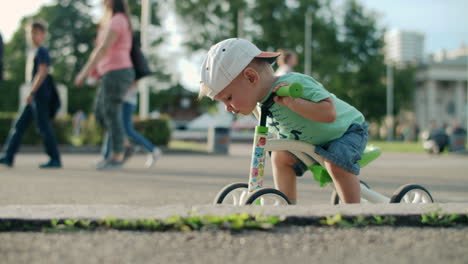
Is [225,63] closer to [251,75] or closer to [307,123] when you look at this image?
[251,75]

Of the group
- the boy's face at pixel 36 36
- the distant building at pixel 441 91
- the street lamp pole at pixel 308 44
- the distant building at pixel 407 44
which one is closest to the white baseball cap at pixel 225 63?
the boy's face at pixel 36 36

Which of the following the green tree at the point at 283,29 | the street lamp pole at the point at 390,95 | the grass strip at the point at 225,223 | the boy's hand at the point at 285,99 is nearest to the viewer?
the grass strip at the point at 225,223

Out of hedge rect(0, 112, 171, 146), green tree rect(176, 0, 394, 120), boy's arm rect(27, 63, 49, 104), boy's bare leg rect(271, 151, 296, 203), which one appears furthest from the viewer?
green tree rect(176, 0, 394, 120)

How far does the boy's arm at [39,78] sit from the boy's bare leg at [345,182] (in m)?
5.01

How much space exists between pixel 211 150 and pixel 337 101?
9997 mm

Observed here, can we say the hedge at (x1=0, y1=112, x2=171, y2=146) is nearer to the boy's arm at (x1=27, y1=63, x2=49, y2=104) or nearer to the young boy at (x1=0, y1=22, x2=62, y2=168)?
the young boy at (x1=0, y1=22, x2=62, y2=168)

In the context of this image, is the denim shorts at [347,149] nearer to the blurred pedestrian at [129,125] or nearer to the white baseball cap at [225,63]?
the white baseball cap at [225,63]

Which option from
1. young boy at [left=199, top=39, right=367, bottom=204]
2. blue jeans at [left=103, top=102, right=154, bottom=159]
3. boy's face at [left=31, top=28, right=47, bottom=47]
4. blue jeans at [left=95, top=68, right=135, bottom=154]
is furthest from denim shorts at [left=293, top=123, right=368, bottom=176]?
boy's face at [left=31, top=28, right=47, bottom=47]

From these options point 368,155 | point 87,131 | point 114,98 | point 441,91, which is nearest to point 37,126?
point 114,98

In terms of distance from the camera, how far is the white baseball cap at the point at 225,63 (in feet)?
8.30

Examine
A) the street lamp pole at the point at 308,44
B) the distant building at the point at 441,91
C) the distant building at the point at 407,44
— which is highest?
the distant building at the point at 407,44

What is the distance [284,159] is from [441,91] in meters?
82.3

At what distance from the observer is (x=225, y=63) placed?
2.54m

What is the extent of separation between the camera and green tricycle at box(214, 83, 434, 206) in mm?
2471
